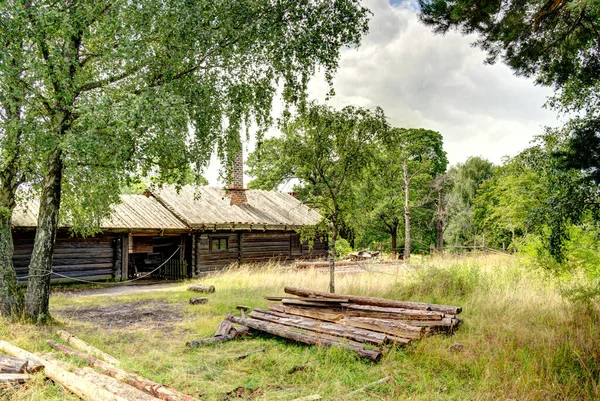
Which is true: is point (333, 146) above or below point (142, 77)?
below

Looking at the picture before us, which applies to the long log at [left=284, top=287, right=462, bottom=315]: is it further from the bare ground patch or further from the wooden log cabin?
the wooden log cabin

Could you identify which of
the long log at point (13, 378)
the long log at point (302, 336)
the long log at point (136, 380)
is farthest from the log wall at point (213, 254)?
the long log at point (13, 378)

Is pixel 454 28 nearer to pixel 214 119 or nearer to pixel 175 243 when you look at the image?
pixel 214 119

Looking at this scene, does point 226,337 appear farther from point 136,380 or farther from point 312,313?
point 136,380

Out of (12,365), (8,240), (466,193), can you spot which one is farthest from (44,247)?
(466,193)

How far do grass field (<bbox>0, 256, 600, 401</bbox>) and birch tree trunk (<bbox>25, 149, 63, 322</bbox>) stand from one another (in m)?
0.56

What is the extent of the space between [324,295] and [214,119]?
4.84 m

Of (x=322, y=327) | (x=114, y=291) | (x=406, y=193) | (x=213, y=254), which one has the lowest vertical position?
(x=114, y=291)

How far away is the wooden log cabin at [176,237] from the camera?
16.8 metres

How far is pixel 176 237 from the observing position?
20.7 metres

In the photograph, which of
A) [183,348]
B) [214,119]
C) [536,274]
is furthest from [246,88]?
[536,274]

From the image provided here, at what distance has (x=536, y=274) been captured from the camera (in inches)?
471

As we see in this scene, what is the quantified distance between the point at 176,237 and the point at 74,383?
15883 millimetres

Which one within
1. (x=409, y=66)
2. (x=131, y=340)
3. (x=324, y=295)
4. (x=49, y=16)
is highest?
(x=409, y=66)
